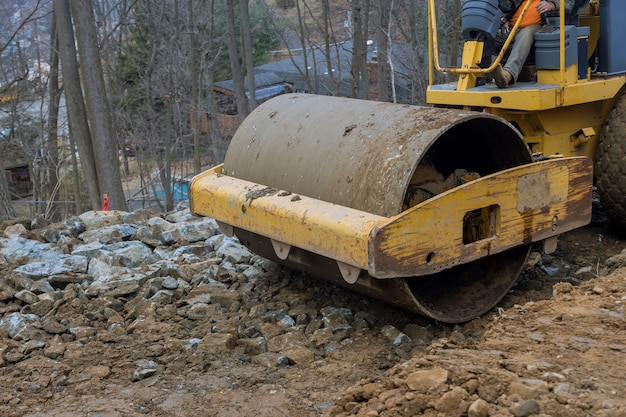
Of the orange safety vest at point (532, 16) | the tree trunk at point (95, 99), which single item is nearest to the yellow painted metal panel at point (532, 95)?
the orange safety vest at point (532, 16)

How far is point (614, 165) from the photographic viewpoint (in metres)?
5.95

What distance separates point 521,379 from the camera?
10.3 feet

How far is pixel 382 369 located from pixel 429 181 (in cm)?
133

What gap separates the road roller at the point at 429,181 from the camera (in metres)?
4.37

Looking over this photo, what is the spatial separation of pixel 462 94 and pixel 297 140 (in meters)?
1.47

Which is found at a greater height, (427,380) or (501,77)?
(501,77)

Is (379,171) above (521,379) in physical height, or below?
above

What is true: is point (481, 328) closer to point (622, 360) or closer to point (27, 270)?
point (622, 360)

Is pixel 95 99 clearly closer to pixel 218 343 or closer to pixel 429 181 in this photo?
pixel 429 181

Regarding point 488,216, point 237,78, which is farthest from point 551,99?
point 237,78

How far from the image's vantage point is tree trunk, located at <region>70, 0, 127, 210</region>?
11.7 m

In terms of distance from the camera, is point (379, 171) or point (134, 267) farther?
point (134, 267)

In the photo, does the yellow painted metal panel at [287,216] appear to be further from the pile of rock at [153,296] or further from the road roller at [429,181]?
the pile of rock at [153,296]

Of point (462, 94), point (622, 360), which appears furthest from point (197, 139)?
point (622, 360)
